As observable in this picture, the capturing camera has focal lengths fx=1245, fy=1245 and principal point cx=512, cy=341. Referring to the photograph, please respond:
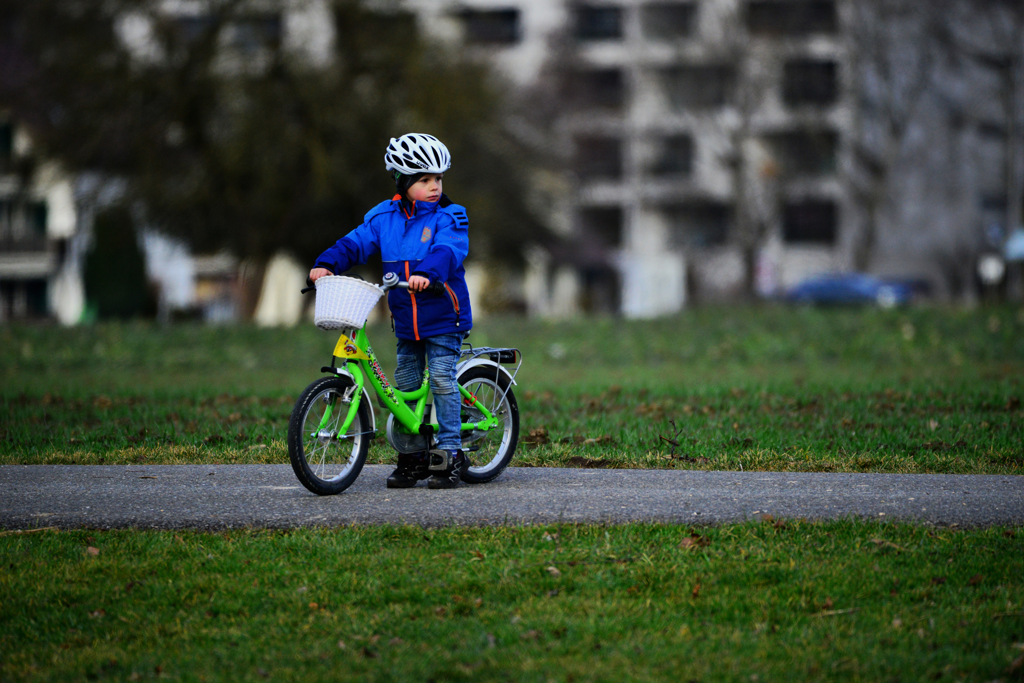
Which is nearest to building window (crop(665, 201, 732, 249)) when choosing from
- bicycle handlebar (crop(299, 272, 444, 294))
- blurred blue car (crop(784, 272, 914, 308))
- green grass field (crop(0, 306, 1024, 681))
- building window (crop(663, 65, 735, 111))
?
Answer: blurred blue car (crop(784, 272, 914, 308))

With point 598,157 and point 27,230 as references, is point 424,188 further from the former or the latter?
point 598,157

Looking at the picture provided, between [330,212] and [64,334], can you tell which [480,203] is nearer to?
[330,212]

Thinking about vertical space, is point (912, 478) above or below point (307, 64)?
below

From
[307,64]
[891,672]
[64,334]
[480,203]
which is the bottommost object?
[891,672]

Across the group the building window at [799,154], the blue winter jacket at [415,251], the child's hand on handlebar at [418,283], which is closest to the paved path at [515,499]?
the blue winter jacket at [415,251]

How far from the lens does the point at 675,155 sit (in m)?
65.4

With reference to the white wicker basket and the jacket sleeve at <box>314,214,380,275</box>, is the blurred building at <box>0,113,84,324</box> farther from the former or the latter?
the white wicker basket

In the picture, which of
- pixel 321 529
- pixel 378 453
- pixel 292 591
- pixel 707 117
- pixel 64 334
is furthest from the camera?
pixel 707 117

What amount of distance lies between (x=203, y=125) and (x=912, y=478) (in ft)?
77.7

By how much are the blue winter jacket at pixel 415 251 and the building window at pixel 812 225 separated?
5959cm

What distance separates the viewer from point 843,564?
5.28 meters

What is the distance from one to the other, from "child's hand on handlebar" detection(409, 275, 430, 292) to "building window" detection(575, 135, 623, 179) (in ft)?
171

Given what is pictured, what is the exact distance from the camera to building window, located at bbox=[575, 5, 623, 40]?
217ft

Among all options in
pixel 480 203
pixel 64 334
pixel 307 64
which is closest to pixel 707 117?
pixel 480 203
